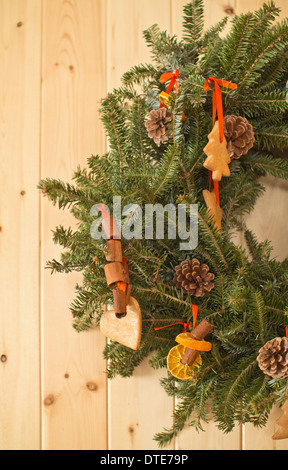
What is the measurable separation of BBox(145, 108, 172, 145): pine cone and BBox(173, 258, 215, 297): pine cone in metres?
0.23

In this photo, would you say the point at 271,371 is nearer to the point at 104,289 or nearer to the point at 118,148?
the point at 104,289

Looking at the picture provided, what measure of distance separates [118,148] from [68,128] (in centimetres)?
29

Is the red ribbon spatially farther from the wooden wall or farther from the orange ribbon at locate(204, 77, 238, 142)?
the wooden wall

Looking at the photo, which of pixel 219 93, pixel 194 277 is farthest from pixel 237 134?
pixel 194 277

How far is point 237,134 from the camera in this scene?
0.67 metres

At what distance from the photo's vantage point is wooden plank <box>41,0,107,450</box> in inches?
34.3

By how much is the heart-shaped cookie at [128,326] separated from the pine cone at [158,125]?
291 mm

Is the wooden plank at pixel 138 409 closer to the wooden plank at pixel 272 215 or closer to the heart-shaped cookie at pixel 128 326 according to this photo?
the heart-shaped cookie at pixel 128 326

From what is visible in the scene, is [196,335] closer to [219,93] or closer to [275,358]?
[275,358]

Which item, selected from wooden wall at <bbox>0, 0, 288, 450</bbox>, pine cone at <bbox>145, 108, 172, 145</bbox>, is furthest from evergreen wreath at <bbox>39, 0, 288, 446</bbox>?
wooden wall at <bbox>0, 0, 288, 450</bbox>

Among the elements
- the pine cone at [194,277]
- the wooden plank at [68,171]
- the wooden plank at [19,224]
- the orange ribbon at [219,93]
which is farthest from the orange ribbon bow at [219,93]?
the wooden plank at [19,224]

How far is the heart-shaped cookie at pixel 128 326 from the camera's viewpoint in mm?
631

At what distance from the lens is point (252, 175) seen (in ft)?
Answer: 2.59
